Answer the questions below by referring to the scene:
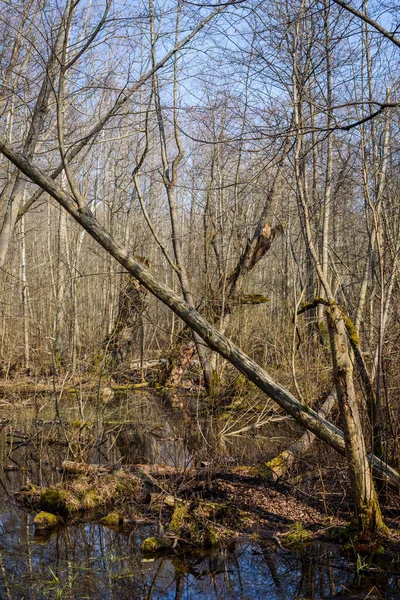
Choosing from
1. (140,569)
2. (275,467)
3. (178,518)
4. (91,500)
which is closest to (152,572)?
(140,569)

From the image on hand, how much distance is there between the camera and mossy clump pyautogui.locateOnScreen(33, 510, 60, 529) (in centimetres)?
536

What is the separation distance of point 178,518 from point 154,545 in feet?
1.40

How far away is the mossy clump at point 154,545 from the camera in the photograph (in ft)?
15.7

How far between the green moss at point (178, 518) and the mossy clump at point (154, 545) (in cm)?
19

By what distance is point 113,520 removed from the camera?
5477 millimetres

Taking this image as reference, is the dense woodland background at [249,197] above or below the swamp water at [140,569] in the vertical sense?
above

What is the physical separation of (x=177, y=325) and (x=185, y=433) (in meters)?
8.66

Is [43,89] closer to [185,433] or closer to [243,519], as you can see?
[185,433]

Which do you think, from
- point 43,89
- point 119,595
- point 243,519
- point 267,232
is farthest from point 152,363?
point 119,595

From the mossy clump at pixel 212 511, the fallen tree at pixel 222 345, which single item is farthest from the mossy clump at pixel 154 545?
the fallen tree at pixel 222 345

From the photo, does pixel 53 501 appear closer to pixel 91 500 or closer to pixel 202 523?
pixel 91 500

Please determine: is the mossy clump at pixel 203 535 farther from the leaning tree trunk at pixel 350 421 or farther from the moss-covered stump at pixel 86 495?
the leaning tree trunk at pixel 350 421

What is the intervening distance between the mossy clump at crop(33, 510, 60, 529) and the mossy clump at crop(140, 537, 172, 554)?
1.03 metres

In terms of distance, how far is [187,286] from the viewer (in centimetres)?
1144
